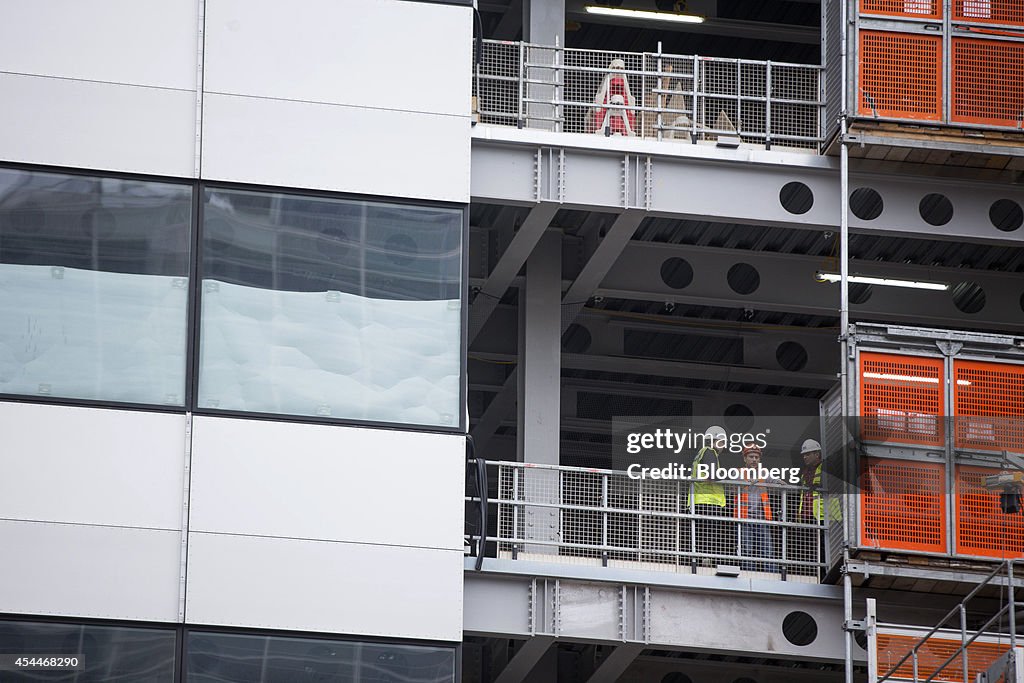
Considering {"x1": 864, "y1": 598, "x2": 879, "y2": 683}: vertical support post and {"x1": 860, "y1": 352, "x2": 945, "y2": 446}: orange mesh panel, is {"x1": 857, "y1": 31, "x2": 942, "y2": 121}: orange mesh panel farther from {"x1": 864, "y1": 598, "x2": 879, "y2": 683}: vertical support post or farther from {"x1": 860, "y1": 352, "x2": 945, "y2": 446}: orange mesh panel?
{"x1": 864, "y1": 598, "x2": 879, "y2": 683}: vertical support post

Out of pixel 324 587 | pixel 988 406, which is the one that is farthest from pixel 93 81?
pixel 988 406

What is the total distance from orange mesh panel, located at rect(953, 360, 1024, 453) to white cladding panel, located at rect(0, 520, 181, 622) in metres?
8.91

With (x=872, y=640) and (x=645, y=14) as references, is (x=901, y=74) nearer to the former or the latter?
(x=645, y=14)

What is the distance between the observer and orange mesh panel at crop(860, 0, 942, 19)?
22141 mm

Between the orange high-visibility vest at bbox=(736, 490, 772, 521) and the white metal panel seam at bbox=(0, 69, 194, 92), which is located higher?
the white metal panel seam at bbox=(0, 69, 194, 92)

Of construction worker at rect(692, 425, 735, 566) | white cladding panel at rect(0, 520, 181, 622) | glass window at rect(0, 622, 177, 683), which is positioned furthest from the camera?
construction worker at rect(692, 425, 735, 566)

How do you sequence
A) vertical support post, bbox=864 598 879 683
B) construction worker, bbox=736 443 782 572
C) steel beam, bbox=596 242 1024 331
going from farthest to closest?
steel beam, bbox=596 242 1024 331 < construction worker, bbox=736 443 782 572 < vertical support post, bbox=864 598 879 683

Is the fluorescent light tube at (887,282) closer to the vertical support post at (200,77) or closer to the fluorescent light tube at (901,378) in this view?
the fluorescent light tube at (901,378)

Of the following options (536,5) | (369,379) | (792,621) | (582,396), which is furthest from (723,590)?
(582,396)

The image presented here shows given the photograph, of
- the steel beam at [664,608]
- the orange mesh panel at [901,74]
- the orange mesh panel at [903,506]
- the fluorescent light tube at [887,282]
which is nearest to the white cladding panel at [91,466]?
the steel beam at [664,608]

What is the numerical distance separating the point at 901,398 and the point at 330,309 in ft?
21.7

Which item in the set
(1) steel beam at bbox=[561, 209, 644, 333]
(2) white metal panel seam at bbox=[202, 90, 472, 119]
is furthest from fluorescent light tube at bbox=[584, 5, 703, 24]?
(2) white metal panel seam at bbox=[202, 90, 472, 119]

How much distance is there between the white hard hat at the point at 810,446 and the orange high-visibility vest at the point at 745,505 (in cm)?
71

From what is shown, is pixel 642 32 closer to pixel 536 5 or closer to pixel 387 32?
pixel 536 5
